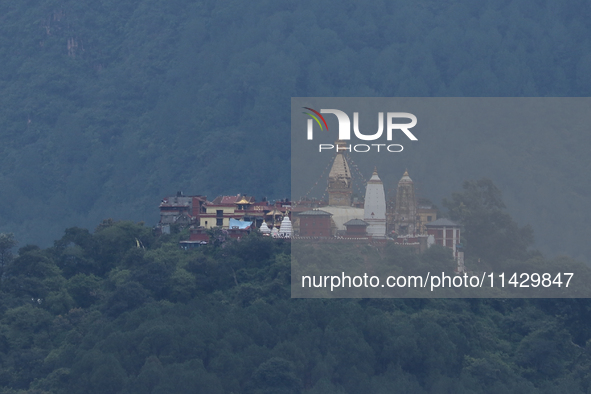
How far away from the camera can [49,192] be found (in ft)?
270

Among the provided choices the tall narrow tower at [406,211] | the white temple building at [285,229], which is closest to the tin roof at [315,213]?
the white temple building at [285,229]

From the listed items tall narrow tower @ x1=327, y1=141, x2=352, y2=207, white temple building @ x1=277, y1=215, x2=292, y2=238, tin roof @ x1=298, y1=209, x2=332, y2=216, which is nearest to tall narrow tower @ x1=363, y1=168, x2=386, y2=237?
tin roof @ x1=298, y1=209, x2=332, y2=216

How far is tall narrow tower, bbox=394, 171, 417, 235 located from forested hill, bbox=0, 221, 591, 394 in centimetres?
143

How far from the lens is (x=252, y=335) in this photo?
35.9 metres

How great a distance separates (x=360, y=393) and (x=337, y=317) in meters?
3.42

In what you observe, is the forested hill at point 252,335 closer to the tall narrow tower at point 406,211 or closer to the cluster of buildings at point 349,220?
the cluster of buildings at point 349,220

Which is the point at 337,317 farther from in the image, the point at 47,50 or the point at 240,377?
the point at 47,50

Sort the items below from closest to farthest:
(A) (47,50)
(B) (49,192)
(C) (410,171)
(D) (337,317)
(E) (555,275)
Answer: (D) (337,317)
(E) (555,275)
(C) (410,171)
(B) (49,192)
(A) (47,50)

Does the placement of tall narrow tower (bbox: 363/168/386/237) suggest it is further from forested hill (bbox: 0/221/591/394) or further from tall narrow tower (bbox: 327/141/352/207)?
tall narrow tower (bbox: 327/141/352/207)

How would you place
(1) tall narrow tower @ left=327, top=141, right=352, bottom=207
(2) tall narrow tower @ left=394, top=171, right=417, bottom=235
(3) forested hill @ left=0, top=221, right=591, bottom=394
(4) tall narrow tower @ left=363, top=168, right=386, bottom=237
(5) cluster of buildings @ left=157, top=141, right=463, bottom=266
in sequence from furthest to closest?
(1) tall narrow tower @ left=327, top=141, right=352, bottom=207 → (4) tall narrow tower @ left=363, top=168, right=386, bottom=237 → (2) tall narrow tower @ left=394, top=171, right=417, bottom=235 → (5) cluster of buildings @ left=157, top=141, right=463, bottom=266 → (3) forested hill @ left=0, top=221, right=591, bottom=394

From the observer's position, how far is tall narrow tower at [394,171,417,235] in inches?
1591

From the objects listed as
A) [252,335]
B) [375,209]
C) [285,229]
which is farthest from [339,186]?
[252,335]

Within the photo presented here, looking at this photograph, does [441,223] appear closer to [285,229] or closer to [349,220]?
[349,220]

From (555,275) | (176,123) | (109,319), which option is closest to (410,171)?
(555,275)
